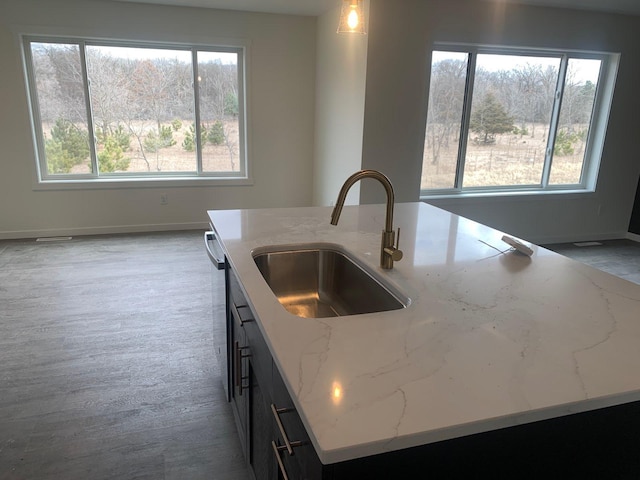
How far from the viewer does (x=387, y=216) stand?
1500 millimetres

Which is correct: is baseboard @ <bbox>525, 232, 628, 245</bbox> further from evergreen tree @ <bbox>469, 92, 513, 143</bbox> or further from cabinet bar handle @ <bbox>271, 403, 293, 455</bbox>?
cabinet bar handle @ <bbox>271, 403, 293, 455</bbox>

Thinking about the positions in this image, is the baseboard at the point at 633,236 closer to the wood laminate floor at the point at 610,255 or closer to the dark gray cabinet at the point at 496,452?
the wood laminate floor at the point at 610,255

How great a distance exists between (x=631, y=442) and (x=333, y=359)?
2.34ft

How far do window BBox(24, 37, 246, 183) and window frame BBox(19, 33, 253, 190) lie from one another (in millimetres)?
11

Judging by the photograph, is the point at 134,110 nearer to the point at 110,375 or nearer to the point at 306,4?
the point at 306,4

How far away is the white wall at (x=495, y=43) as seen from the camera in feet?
13.7

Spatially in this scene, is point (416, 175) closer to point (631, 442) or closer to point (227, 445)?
Answer: point (227, 445)

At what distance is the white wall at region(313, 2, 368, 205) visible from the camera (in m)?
4.35

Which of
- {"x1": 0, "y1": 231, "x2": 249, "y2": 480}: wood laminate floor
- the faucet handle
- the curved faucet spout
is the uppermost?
the curved faucet spout

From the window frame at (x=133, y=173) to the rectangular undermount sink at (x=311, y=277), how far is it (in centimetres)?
381

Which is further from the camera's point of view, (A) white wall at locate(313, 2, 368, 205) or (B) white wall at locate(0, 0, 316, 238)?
(B) white wall at locate(0, 0, 316, 238)

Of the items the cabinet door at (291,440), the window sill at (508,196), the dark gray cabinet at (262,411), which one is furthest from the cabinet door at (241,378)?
the window sill at (508,196)

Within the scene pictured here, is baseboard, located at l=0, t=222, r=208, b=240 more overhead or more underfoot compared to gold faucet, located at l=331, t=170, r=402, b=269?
more underfoot

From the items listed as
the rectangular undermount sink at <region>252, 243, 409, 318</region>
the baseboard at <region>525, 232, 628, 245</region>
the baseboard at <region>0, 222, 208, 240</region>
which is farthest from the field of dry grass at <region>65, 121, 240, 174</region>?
the rectangular undermount sink at <region>252, 243, 409, 318</region>
